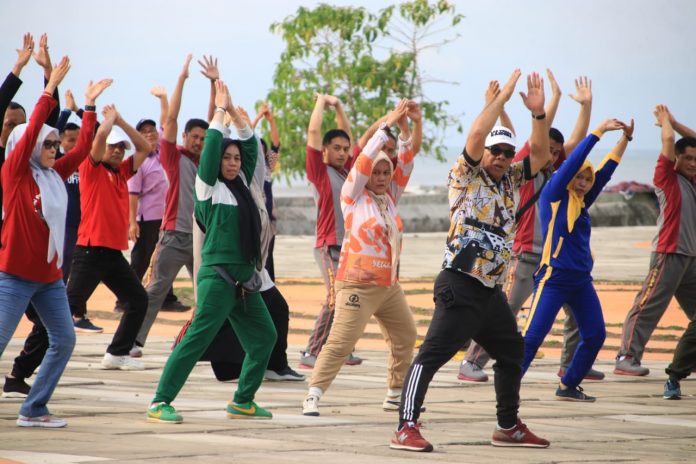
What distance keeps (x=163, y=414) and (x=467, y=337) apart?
1.91 m

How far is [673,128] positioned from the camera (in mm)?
11453

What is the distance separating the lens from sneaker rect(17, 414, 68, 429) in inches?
313

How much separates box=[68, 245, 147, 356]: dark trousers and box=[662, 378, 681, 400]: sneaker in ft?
14.1

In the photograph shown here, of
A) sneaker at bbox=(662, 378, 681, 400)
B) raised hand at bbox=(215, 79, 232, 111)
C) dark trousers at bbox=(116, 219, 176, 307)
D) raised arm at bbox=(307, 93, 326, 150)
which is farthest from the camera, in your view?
dark trousers at bbox=(116, 219, 176, 307)

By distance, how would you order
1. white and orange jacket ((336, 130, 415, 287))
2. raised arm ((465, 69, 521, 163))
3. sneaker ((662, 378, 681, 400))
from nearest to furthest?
1. raised arm ((465, 69, 521, 163))
2. white and orange jacket ((336, 130, 415, 287))
3. sneaker ((662, 378, 681, 400))

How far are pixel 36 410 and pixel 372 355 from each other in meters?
5.32

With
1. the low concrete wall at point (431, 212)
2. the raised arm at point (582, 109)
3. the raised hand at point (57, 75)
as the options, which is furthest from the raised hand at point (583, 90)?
the low concrete wall at point (431, 212)

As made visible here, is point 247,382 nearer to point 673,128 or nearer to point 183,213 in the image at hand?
point 183,213

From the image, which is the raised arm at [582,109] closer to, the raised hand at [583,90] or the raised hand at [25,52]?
the raised hand at [583,90]

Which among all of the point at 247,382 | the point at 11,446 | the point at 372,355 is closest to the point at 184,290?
the point at 372,355

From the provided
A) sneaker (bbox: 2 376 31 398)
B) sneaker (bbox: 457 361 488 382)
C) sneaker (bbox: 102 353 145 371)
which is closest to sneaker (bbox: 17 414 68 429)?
sneaker (bbox: 2 376 31 398)

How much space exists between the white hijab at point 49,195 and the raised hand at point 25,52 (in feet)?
1.62

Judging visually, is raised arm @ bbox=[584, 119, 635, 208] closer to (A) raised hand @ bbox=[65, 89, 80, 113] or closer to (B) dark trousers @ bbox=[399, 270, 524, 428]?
(B) dark trousers @ bbox=[399, 270, 524, 428]

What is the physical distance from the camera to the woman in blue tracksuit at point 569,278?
32.4ft
